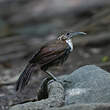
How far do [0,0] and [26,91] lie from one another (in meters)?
10.7

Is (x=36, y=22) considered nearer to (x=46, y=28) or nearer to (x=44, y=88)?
(x=46, y=28)

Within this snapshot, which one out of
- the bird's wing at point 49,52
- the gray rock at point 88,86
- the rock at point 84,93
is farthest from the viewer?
the bird's wing at point 49,52

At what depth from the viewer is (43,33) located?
16.3 meters

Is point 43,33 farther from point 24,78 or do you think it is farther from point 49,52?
point 24,78

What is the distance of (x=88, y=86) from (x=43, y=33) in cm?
1062

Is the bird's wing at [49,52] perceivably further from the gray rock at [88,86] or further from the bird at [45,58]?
the gray rock at [88,86]

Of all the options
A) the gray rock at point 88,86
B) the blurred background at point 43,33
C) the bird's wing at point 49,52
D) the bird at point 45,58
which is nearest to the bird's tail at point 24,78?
the bird at point 45,58

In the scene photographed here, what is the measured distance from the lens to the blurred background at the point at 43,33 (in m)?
10.0

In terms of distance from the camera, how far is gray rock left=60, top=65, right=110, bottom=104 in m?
5.46

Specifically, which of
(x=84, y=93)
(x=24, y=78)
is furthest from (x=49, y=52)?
(x=84, y=93)

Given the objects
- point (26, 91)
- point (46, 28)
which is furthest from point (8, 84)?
point (46, 28)

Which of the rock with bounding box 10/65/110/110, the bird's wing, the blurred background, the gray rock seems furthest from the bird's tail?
the blurred background

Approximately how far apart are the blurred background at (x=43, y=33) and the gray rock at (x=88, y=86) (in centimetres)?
118

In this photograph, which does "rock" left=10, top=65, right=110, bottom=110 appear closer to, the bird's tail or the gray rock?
the gray rock
